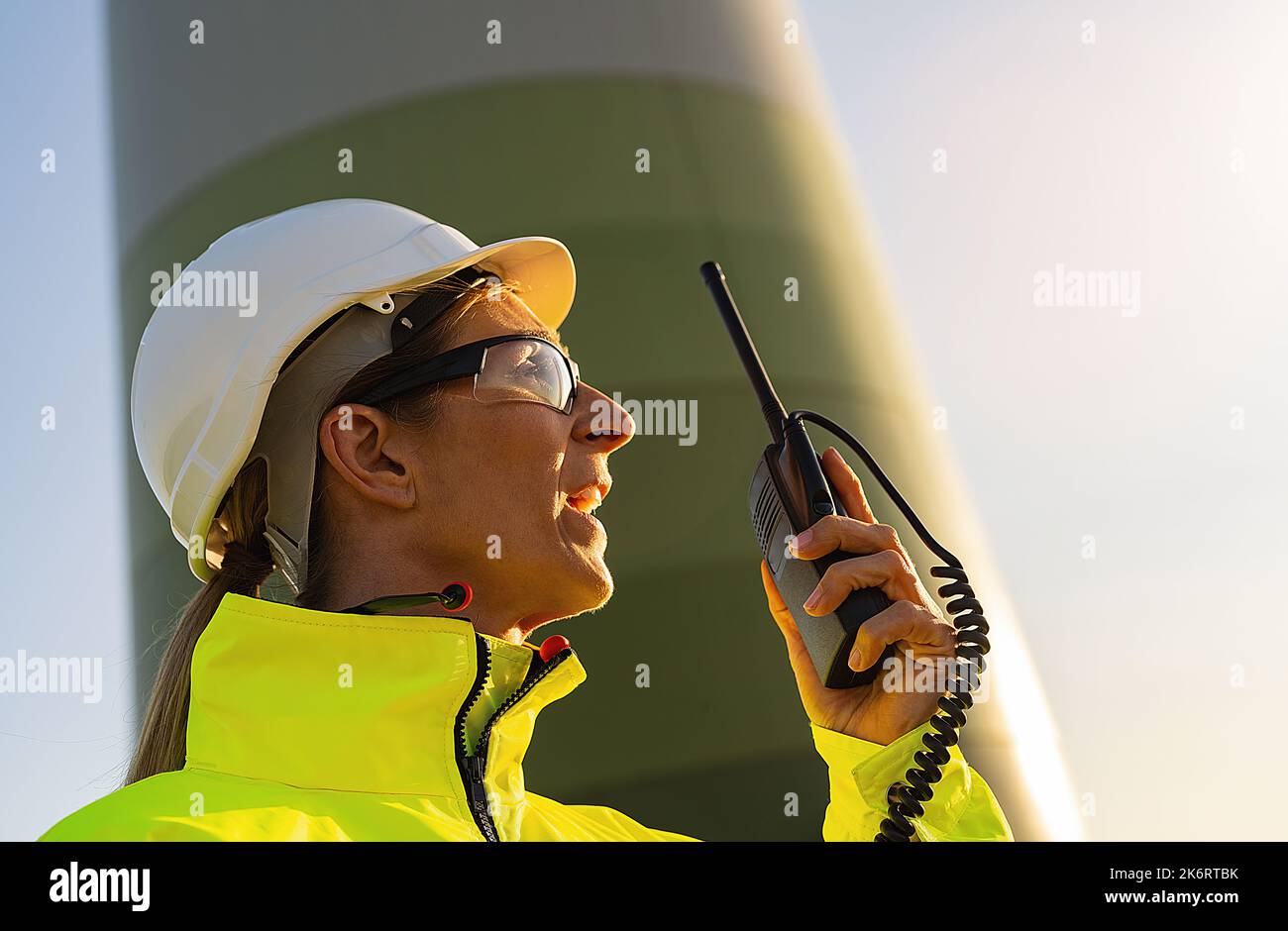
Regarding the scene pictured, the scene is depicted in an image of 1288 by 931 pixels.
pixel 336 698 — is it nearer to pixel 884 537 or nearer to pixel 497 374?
pixel 497 374

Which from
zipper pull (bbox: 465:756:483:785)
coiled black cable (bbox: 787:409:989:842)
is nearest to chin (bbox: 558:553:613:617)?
zipper pull (bbox: 465:756:483:785)

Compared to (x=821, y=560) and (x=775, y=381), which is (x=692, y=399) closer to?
(x=775, y=381)

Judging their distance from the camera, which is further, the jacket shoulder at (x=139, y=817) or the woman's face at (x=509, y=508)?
the woman's face at (x=509, y=508)

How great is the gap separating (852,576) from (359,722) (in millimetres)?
738

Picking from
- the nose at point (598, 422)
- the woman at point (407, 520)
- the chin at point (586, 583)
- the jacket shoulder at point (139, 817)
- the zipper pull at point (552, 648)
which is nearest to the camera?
the jacket shoulder at point (139, 817)

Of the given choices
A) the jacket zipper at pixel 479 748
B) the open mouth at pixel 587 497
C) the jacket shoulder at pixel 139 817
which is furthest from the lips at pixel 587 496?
the jacket shoulder at pixel 139 817

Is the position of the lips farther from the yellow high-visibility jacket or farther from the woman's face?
the yellow high-visibility jacket

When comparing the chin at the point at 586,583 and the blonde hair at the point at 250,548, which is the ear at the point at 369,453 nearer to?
the blonde hair at the point at 250,548

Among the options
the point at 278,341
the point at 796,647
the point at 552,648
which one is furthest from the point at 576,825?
the point at 278,341

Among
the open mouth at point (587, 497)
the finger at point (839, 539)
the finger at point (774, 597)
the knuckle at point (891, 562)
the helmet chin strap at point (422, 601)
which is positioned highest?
the open mouth at point (587, 497)

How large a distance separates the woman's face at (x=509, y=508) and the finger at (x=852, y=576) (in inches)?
14.1

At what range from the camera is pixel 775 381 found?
324 cm

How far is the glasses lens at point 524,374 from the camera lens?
1775 mm

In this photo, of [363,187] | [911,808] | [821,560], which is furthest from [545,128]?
[911,808]
